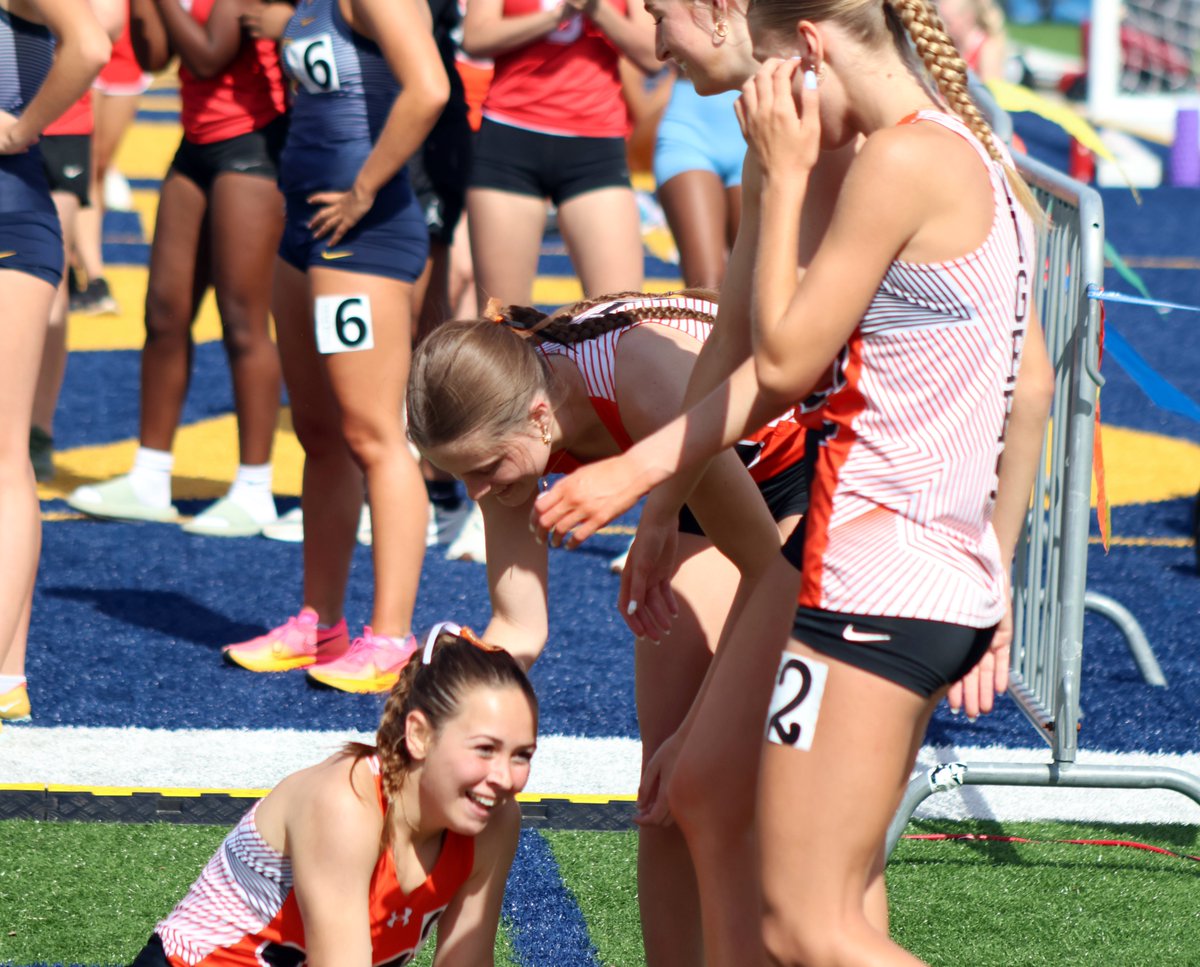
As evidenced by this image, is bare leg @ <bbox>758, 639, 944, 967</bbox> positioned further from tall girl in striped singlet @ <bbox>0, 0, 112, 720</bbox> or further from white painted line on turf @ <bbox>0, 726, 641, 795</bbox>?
tall girl in striped singlet @ <bbox>0, 0, 112, 720</bbox>

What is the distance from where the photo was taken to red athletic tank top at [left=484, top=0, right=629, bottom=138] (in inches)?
238

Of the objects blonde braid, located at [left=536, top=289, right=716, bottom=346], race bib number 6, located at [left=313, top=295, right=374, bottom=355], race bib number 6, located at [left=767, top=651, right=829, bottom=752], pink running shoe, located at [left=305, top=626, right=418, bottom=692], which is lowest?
pink running shoe, located at [left=305, top=626, right=418, bottom=692]

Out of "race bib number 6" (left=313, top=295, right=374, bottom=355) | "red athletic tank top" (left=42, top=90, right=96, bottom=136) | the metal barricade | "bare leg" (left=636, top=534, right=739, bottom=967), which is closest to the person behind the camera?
"bare leg" (left=636, top=534, right=739, bottom=967)

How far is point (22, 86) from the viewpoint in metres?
4.52

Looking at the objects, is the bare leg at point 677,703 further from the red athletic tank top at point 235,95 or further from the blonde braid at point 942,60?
the red athletic tank top at point 235,95

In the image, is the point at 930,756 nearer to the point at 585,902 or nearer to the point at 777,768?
the point at 585,902

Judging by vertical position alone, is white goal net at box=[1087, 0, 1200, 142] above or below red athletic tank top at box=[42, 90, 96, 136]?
below

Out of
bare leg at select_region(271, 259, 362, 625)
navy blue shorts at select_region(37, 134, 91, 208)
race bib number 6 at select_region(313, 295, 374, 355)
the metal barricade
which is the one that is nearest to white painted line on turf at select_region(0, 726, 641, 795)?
bare leg at select_region(271, 259, 362, 625)

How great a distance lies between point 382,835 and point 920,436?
1032 millimetres

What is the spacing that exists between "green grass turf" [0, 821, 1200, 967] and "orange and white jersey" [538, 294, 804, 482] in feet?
3.25

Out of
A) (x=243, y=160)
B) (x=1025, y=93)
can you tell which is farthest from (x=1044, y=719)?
(x=243, y=160)

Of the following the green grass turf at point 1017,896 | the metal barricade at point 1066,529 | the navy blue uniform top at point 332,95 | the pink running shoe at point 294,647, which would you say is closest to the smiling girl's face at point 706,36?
the metal barricade at point 1066,529

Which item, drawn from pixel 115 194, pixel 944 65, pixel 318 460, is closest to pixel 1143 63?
pixel 115 194

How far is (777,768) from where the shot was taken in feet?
7.95
